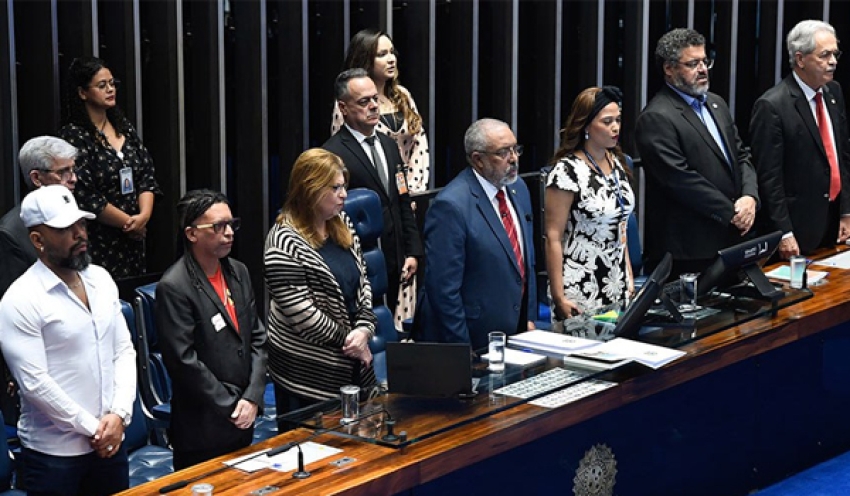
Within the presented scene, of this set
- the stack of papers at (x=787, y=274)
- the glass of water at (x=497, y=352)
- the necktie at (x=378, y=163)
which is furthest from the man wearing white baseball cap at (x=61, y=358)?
the stack of papers at (x=787, y=274)

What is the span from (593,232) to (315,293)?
1.31 m

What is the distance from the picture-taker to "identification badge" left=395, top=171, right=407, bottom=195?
19.7 ft

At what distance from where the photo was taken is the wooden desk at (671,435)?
382 cm

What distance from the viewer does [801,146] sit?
6484mm

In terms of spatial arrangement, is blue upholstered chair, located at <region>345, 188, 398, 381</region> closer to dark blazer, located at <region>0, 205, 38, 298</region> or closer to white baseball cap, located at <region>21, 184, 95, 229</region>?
dark blazer, located at <region>0, 205, 38, 298</region>

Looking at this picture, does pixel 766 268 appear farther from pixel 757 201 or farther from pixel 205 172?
pixel 205 172

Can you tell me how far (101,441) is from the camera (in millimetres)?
4047

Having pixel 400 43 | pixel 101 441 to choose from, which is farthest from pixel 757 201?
pixel 101 441

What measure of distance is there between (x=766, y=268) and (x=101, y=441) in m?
3.19

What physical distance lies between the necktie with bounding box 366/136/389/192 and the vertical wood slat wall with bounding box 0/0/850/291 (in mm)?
1130

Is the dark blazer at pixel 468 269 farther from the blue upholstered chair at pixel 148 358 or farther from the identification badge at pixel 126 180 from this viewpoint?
the identification badge at pixel 126 180

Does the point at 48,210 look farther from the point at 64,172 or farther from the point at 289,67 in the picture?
the point at 289,67

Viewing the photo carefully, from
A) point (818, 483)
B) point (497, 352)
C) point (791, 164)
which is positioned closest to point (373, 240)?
point (497, 352)

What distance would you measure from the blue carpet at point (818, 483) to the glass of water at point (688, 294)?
28.9 inches
